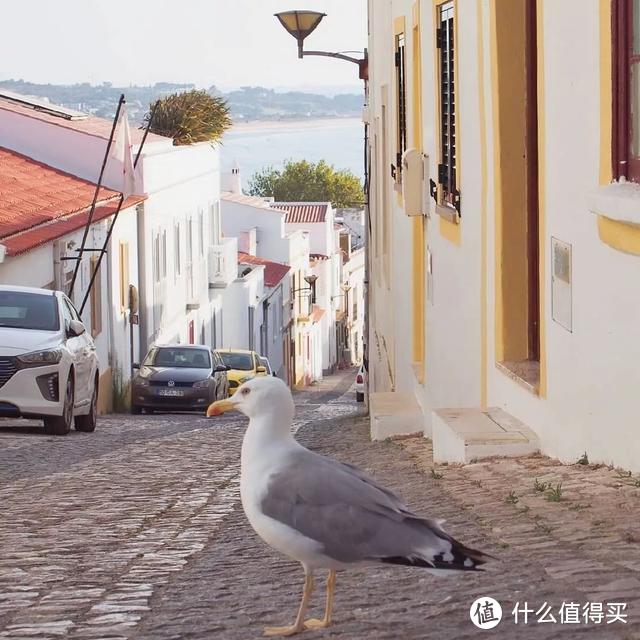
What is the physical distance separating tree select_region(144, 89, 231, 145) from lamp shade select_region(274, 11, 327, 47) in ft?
80.4

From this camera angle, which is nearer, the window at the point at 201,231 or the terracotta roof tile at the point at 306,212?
the window at the point at 201,231

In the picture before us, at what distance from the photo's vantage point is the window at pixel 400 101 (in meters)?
17.4

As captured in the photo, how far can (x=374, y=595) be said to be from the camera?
6062mm

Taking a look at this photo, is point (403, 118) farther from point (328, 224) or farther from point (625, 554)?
point (328, 224)

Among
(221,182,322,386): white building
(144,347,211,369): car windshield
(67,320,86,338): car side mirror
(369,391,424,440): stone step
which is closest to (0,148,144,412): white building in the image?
(144,347,211,369): car windshield

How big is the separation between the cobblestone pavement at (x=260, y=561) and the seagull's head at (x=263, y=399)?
767 mm

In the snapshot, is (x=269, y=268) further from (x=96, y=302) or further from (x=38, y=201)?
(x=38, y=201)

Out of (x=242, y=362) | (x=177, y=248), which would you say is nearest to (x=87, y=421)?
(x=242, y=362)

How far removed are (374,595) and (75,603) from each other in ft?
4.39

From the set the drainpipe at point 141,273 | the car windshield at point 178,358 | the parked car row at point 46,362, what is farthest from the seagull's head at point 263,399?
the drainpipe at point 141,273

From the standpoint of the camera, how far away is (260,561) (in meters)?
7.38

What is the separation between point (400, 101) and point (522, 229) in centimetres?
796

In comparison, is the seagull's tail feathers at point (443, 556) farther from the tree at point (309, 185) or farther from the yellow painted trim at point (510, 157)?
the tree at point (309, 185)

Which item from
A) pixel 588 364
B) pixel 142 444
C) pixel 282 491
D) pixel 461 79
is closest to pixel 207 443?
pixel 142 444
